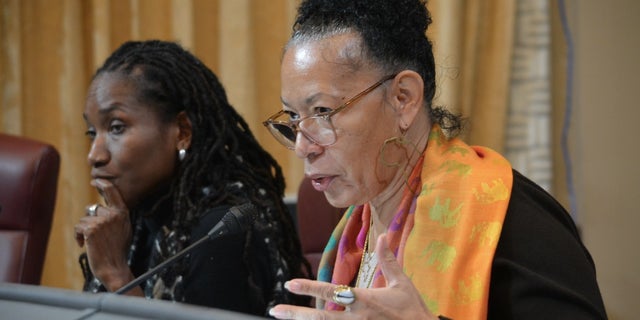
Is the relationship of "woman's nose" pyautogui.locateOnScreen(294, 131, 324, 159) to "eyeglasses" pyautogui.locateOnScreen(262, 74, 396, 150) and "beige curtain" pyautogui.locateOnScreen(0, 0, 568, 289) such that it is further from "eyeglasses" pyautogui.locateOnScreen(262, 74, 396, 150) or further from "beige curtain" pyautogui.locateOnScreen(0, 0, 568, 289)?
"beige curtain" pyautogui.locateOnScreen(0, 0, 568, 289)

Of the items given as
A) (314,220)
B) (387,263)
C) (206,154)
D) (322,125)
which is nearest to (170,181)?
(206,154)

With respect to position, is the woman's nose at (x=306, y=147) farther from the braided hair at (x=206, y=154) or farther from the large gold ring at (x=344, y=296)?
the braided hair at (x=206, y=154)

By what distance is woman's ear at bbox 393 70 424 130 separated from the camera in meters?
1.39

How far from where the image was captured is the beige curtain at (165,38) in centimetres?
296

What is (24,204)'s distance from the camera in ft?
7.25

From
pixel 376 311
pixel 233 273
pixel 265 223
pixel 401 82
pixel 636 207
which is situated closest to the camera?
pixel 376 311

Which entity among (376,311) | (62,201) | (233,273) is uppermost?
(376,311)

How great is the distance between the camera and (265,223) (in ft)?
6.29

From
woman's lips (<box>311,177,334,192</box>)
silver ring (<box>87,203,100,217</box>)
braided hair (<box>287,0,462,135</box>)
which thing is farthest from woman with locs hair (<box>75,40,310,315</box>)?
braided hair (<box>287,0,462,135</box>)

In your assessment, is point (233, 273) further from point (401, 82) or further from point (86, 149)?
point (86, 149)

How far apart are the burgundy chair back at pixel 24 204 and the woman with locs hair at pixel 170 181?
0.20 m

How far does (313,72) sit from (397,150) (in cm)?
19

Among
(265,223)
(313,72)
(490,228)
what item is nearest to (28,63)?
(265,223)

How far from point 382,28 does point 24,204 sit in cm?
123
